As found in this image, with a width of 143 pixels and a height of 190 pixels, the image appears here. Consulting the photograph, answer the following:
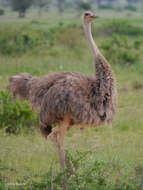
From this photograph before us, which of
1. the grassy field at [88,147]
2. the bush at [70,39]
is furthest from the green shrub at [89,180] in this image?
the bush at [70,39]

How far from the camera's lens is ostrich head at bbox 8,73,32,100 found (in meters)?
5.31

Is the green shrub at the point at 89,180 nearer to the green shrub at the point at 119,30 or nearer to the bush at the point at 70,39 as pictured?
the bush at the point at 70,39

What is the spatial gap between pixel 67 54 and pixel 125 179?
29.0ft

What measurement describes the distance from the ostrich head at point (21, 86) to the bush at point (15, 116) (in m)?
0.53

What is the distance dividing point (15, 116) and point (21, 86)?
3.18ft

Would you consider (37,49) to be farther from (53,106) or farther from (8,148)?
(53,106)

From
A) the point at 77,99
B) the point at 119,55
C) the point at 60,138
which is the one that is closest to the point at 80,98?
the point at 77,99

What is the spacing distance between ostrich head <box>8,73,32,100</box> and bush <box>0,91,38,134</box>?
529 mm

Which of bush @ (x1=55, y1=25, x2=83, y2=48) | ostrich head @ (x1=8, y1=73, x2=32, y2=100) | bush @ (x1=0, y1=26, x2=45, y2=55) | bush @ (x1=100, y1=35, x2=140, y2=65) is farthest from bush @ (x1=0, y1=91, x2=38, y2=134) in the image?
bush @ (x1=55, y1=25, x2=83, y2=48)

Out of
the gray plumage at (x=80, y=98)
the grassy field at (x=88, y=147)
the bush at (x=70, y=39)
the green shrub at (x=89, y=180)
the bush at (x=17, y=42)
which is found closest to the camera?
the green shrub at (x=89, y=180)

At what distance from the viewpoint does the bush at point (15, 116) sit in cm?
612

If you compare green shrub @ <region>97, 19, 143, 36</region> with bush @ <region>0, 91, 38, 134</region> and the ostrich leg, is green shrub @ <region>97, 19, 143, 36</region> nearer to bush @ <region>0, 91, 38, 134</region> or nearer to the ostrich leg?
bush @ <region>0, 91, 38, 134</region>

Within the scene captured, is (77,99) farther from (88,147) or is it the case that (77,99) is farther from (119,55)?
(119,55)

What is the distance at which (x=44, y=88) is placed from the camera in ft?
15.8
